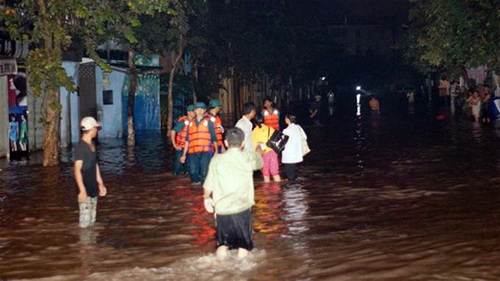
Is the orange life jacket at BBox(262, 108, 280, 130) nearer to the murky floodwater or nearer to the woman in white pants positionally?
the murky floodwater

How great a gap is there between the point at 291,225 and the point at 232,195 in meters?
2.97

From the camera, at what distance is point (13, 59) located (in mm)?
25500

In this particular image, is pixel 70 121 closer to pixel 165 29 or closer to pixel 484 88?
pixel 165 29

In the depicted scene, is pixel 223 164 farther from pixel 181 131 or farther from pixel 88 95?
pixel 88 95

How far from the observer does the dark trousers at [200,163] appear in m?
16.7

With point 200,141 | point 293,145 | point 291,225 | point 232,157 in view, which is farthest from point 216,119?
point 232,157

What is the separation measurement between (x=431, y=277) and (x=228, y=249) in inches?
100

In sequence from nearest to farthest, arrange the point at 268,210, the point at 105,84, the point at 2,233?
the point at 2,233 → the point at 268,210 → the point at 105,84

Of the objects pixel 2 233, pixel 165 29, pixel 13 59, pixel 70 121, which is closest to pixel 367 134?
pixel 165 29

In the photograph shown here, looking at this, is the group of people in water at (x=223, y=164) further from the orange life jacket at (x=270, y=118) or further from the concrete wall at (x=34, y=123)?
the concrete wall at (x=34, y=123)

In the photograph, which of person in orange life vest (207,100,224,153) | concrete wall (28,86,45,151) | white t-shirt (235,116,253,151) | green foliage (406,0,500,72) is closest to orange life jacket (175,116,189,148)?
person in orange life vest (207,100,224,153)

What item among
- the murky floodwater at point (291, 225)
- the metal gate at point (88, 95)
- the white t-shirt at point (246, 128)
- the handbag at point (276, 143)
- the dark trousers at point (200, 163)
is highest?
the metal gate at point (88, 95)

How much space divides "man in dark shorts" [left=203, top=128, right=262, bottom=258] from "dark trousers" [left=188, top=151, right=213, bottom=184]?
6.79 m

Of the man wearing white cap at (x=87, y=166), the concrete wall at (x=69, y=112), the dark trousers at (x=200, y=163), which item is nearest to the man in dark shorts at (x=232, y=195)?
the man wearing white cap at (x=87, y=166)
